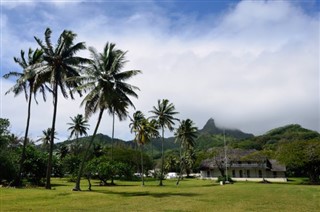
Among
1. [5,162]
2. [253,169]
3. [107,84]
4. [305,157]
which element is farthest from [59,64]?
[253,169]

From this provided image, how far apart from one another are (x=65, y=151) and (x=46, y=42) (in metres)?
60.7

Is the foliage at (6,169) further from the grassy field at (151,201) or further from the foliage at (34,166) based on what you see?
the grassy field at (151,201)

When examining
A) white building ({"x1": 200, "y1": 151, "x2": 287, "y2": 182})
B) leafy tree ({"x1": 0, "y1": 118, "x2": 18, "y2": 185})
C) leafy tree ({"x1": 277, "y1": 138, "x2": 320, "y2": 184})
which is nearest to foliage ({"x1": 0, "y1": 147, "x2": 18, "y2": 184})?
leafy tree ({"x1": 0, "y1": 118, "x2": 18, "y2": 185})

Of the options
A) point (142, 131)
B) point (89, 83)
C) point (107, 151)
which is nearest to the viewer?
point (89, 83)

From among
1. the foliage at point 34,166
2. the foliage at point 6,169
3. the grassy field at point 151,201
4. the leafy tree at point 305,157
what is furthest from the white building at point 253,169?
the grassy field at point 151,201

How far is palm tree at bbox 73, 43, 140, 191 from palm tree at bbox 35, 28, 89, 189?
2.53m

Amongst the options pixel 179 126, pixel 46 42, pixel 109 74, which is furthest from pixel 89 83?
pixel 179 126

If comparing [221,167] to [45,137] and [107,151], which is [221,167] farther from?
[45,137]

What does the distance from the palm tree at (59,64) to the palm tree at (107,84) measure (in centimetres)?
253

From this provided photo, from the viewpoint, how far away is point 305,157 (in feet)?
187

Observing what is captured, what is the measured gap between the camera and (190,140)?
71500 millimetres

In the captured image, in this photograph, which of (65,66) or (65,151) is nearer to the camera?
(65,66)

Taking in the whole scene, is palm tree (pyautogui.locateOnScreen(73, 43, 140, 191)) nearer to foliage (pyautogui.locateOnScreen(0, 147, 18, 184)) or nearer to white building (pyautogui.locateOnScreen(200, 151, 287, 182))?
foliage (pyautogui.locateOnScreen(0, 147, 18, 184))

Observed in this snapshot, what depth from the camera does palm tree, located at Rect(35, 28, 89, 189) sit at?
37.1m
